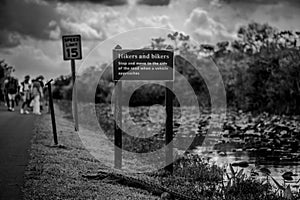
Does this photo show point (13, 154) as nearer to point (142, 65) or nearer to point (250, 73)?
point (142, 65)

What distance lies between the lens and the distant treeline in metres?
42.0

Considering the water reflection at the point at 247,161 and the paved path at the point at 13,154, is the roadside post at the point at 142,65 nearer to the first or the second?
the paved path at the point at 13,154

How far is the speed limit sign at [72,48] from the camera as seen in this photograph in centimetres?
1673

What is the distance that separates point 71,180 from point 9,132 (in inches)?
345

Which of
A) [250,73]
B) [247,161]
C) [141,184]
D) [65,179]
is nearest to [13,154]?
[65,179]

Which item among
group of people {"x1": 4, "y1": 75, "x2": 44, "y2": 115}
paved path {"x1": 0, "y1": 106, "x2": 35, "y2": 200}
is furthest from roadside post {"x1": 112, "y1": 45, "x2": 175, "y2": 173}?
group of people {"x1": 4, "y1": 75, "x2": 44, "y2": 115}

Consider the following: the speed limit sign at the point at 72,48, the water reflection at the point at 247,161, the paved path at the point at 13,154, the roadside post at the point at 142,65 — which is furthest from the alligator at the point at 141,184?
the speed limit sign at the point at 72,48

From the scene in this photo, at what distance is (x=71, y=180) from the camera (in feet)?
35.9

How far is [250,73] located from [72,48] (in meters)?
32.7

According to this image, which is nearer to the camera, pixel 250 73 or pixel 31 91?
pixel 31 91

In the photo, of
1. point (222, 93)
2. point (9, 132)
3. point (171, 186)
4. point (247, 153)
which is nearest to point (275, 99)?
point (222, 93)

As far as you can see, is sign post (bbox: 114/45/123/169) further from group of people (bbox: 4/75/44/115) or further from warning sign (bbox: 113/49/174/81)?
group of people (bbox: 4/75/44/115)

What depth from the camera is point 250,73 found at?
4744 cm

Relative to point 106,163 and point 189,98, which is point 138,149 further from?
point 189,98
